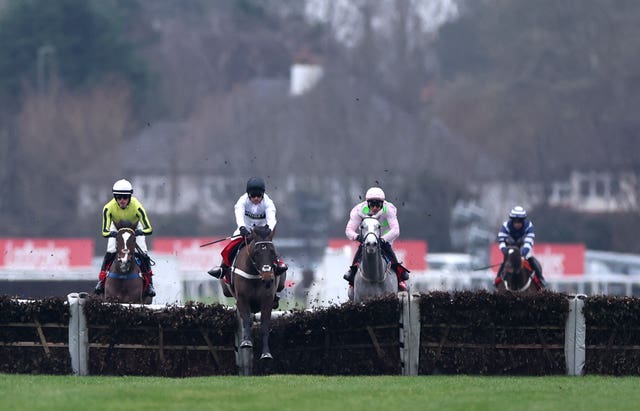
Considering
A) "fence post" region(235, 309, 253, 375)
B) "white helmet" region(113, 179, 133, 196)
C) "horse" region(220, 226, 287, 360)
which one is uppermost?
"white helmet" region(113, 179, 133, 196)

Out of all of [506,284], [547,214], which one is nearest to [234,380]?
[506,284]

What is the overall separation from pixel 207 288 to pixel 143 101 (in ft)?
96.0

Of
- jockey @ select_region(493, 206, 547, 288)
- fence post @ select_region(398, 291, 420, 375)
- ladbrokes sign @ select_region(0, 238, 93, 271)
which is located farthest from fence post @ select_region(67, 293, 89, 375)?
ladbrokes sign @ select_region(0, 238, 93, 271)

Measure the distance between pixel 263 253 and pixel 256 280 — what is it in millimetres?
379

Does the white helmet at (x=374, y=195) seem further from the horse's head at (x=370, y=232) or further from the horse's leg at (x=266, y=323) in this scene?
the horse's leg at (x=266, y=323)

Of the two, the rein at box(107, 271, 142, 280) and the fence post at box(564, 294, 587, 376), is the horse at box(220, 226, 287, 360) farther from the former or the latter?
the fence post at box(564, 294, 587, 376)

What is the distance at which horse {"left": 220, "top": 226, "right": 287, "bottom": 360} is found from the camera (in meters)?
15.2

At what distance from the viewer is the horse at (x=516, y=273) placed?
812 inches

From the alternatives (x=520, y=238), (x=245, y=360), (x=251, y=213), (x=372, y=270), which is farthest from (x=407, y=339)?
(x=520, y=238)

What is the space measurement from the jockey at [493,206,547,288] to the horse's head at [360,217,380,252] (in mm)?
4869

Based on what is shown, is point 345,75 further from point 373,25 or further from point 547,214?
point 547,214

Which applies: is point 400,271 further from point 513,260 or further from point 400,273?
point 513,260

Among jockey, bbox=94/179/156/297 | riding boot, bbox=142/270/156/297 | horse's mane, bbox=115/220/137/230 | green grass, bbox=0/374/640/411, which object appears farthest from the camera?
riding boot, bbox=142/270/156/297

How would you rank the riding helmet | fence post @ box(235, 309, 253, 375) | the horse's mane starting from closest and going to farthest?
fence post @ box(235, 309, 253, 375)
the riding helmet
the horse's mane
